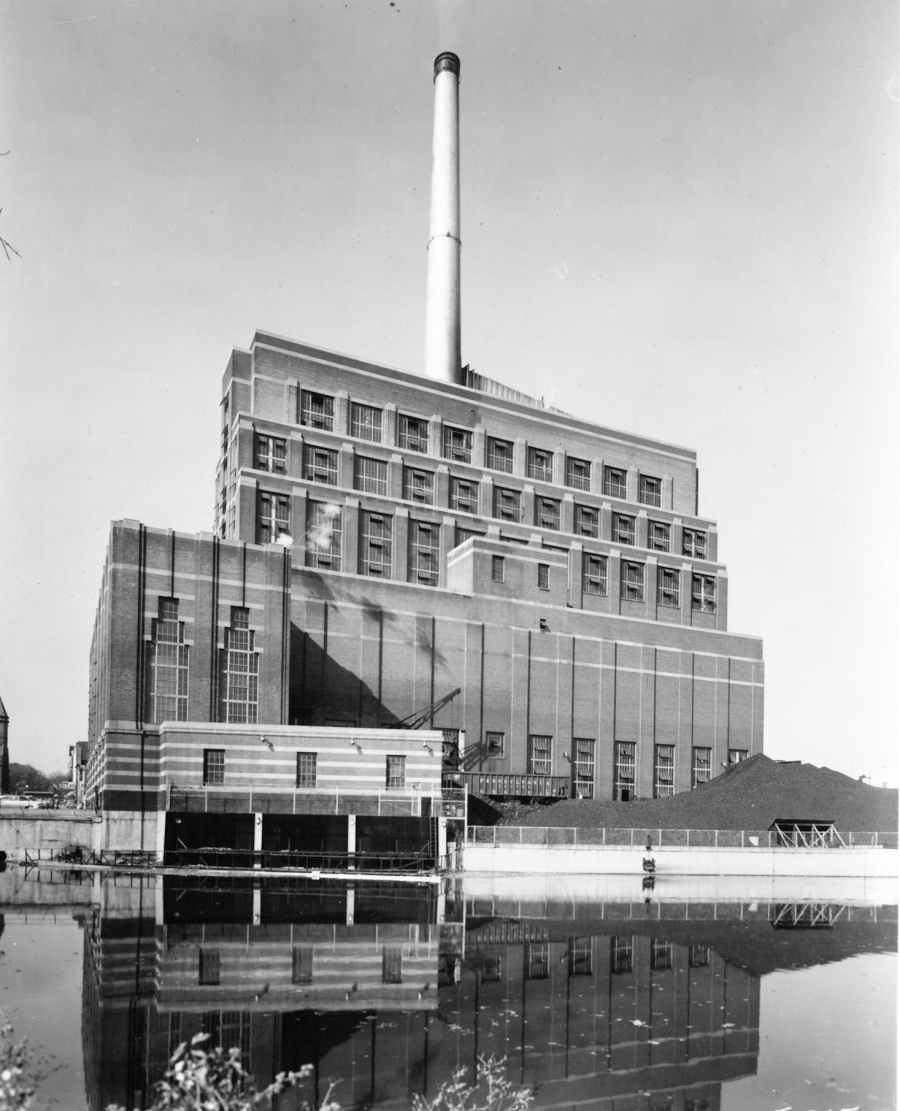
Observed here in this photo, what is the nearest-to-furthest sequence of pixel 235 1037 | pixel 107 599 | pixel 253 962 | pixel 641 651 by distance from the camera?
pixel 235 1037 < pixel 253 962 < pixel 107 599 < pixel 641 651

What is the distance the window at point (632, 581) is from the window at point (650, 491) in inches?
351

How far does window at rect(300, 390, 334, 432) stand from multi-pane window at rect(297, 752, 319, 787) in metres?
30.8

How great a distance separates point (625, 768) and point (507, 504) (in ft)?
75.9

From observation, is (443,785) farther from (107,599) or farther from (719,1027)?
(719,1027)

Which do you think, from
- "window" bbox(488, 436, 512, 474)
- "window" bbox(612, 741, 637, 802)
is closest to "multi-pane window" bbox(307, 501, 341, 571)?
"window" bbox(488, 436, 512, 474)

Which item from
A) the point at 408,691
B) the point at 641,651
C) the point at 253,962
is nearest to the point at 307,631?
the point at 408,691

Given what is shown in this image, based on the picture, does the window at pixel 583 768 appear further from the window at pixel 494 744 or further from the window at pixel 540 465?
the window at pixel 540 465

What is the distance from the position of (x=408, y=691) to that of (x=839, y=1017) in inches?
2136

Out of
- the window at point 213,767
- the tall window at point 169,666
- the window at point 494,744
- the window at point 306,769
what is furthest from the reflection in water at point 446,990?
the window at point 494,744

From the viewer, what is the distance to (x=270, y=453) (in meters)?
79.0

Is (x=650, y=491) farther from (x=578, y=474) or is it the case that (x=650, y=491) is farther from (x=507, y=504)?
(x=507, y=504)

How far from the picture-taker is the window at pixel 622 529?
9562 centimetres

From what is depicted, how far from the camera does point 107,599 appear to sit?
6431cm

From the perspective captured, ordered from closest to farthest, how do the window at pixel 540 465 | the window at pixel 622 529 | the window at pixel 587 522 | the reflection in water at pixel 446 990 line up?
1. the reflection in water at pixel 446 990
2. the window at pixel 540 465
3. the window at pixel 587 522
4. the window at pixel 622 529
